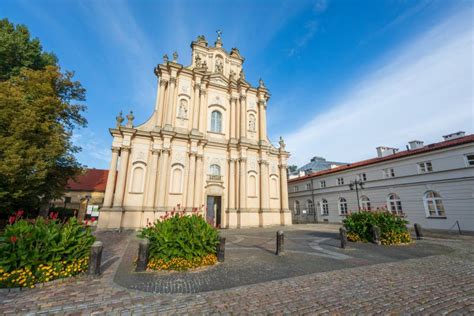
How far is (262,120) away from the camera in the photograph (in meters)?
24.5

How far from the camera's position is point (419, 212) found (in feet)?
62.9

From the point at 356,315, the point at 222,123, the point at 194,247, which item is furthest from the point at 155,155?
the point at 356,315

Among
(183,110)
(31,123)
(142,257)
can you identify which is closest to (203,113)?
(183,110)

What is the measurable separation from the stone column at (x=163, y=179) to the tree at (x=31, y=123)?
6440mm

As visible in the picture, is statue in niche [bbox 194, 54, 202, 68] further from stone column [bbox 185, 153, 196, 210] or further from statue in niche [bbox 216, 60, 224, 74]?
stone column [bbox 185, 153, 196, 210]

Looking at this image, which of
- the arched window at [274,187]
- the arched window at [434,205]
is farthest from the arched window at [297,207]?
the arched window at [434,205]

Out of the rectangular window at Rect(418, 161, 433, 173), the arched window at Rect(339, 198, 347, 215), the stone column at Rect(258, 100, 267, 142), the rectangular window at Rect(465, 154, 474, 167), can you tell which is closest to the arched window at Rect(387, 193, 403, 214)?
the rectangular window at Rect(418, 161, 433, 173)

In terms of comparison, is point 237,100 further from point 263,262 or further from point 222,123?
point 263,262

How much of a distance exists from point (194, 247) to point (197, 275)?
104cm

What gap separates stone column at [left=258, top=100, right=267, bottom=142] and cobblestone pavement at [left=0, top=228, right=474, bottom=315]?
19.0m

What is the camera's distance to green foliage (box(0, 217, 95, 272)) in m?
4.95

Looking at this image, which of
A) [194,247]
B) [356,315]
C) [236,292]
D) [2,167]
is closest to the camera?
[356,315]

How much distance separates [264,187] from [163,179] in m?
10.2

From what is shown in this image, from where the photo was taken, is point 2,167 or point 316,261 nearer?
point 316,261
